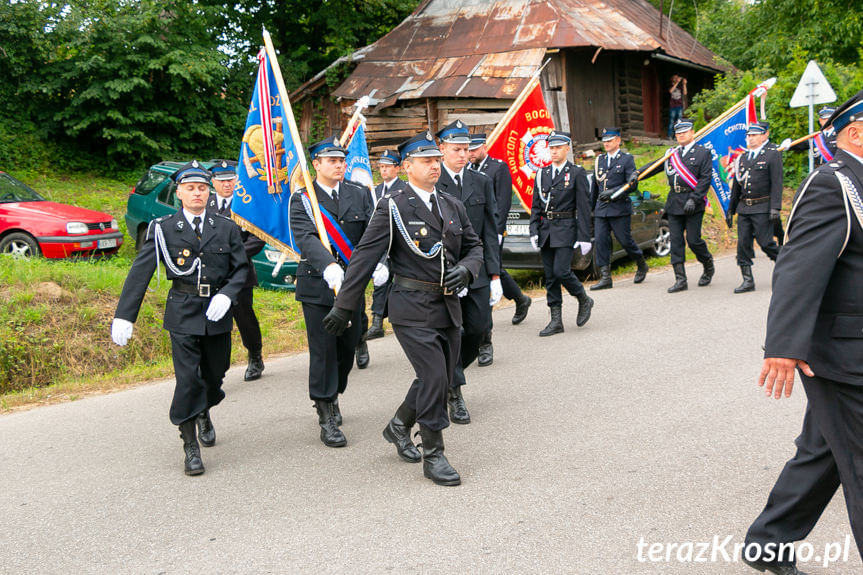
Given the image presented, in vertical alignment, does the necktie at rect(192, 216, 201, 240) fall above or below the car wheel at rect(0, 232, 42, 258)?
above

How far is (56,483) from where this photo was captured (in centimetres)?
516

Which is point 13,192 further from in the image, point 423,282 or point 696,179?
point 423,282

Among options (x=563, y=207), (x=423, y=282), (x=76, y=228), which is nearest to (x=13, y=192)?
(x=76, y=228)

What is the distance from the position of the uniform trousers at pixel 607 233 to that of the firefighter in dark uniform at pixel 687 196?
606 millimetres

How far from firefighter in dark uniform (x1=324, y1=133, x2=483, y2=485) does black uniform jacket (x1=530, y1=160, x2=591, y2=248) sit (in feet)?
13.1

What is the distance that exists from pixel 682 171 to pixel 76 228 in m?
9.05

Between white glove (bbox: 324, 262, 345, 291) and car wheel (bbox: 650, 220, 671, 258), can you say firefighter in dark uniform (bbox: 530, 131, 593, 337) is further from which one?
car wheel (bbox: 650, 220, 671, 258)

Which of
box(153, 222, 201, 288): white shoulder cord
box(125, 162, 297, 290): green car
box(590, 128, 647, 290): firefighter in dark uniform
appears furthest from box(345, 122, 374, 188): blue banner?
box(125, 162, 297, 290): green car

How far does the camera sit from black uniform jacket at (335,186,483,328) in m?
4.88

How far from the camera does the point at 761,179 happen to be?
1052 centimetres

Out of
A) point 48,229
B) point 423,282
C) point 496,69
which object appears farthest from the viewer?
point 496,69

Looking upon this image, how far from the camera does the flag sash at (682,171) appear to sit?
35.9 ft

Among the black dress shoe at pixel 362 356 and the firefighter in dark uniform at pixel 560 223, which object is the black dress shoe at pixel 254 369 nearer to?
the black dress shoe at pixel 362 356

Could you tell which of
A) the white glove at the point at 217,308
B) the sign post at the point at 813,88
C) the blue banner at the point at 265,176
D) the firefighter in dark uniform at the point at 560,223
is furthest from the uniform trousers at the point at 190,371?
the sign post at the point at 813,88
